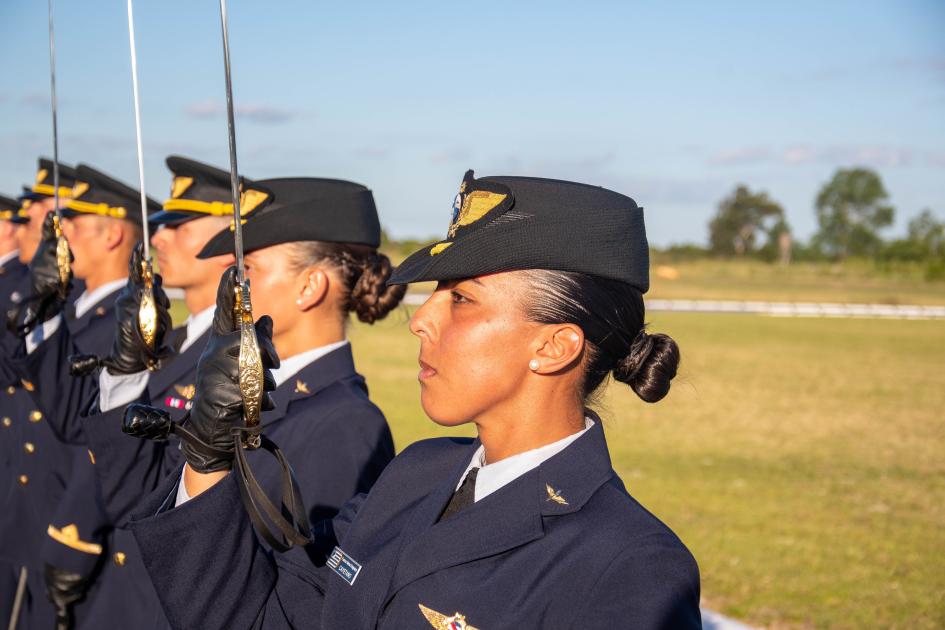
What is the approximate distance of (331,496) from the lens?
108 inches

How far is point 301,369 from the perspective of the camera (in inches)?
123

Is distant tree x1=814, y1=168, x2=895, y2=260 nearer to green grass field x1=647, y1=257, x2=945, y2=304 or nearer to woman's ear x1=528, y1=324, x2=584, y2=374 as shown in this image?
green grass field x1=647, y1=257, x2=945, y2=304

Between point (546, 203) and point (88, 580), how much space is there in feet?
8.33

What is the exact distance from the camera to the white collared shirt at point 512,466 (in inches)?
79.7

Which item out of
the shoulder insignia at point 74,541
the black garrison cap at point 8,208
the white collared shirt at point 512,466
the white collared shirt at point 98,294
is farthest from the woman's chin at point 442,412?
the black garrison cap at point 8,208

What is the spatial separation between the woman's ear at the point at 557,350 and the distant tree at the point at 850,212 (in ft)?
318

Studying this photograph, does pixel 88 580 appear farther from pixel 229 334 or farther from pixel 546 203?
pixel 546 203

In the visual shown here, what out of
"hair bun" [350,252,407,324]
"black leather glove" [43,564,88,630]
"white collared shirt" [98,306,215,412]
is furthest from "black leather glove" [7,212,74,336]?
"hair bun" [350,252,407,324]

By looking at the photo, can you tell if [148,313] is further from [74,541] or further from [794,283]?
[794,283]

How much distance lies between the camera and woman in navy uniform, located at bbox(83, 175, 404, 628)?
277 cm

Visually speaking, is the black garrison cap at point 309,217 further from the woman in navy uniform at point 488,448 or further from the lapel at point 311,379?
the woman in navy uniform at point 488,448

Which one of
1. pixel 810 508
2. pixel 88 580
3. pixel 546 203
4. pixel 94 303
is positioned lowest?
pixel 810 508

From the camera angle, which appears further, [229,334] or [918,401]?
[918,401]

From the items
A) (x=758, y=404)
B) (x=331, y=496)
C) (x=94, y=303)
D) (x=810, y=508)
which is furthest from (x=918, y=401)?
(x=331, y=496)
